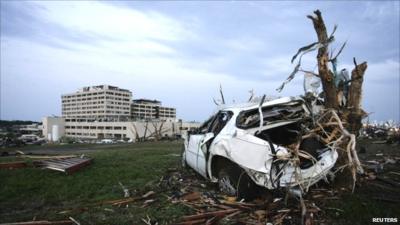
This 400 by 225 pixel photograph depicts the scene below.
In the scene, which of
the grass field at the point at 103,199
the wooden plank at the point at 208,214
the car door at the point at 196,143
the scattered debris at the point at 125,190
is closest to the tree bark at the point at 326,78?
the grass field at the point at 103,199

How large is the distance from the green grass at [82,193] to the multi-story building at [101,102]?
11088 cm

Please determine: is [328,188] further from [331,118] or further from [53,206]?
[53,206]

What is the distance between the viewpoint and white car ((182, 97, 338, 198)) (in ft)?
15.3

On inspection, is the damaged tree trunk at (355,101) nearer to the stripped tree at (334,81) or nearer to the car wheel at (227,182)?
the stripped tree at (334,81)

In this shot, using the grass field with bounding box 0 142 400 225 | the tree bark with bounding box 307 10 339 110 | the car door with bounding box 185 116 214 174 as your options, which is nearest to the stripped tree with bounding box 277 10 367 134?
the tree bark with bounding box 307 10 339 110

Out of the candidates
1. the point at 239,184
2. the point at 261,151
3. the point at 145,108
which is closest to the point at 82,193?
the point at 239,184

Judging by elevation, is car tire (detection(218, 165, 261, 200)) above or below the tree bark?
below

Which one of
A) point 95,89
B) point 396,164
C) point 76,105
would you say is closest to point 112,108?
point 95,89

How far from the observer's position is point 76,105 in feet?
443

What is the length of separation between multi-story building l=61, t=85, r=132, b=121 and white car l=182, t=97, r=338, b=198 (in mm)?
114417

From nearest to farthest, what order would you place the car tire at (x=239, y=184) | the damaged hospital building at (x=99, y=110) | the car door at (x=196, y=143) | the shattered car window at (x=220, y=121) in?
the car tire at (x=239, y=184)
the shattered car window at (x=220, y=121)
the car door at (x=196, y=143)
the damaged hospital building at (x=99, y=110)

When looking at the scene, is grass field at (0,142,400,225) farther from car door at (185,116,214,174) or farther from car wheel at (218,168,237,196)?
car wheel at (218,168,237,196)

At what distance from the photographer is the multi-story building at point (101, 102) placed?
121250 mm

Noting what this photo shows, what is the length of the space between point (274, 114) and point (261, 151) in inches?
38.8
